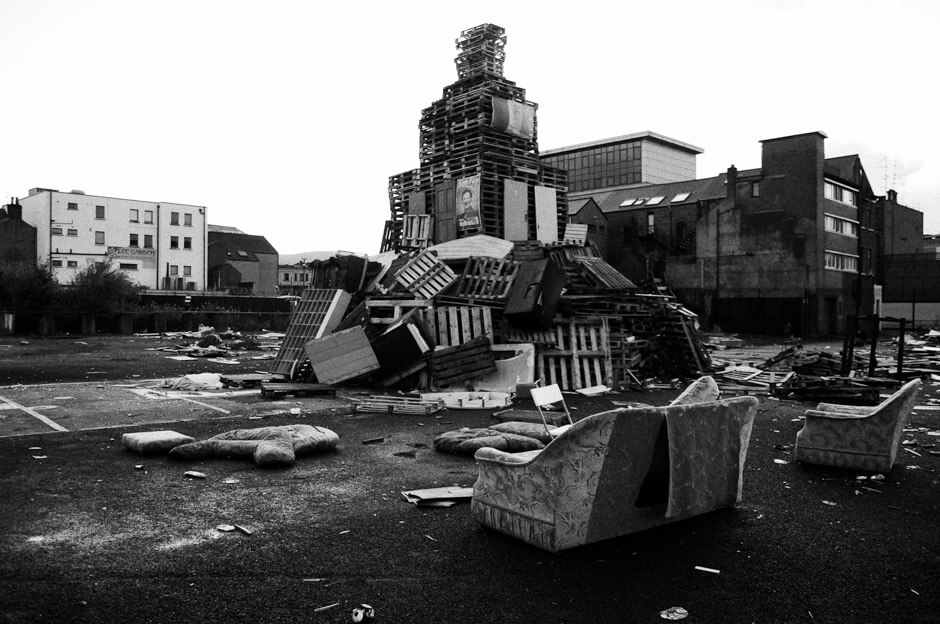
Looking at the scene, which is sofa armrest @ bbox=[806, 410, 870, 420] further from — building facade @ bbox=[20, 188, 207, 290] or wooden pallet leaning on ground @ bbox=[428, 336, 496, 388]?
building facade @ bbox=[20, 188, 207, 290]

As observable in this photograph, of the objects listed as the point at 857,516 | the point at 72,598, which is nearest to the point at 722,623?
the point at 857,516

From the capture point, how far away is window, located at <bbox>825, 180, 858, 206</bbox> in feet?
134

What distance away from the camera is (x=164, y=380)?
14.2 metres

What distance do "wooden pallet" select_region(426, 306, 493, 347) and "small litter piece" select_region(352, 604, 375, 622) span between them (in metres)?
9.85

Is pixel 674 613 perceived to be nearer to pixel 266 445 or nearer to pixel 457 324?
pixel 266 445

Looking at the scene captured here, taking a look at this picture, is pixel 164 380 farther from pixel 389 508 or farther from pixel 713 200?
pixel 713 200

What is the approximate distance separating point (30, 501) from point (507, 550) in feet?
12.8

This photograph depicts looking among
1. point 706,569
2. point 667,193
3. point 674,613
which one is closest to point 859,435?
point 706,569

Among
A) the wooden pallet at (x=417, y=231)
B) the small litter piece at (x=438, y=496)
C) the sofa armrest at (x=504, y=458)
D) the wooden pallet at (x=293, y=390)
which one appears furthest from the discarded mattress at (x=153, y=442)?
the wooden pallet at (x=417, y=231)

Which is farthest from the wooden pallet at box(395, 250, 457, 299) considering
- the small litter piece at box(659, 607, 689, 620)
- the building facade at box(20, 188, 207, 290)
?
the building facade at box(20, 188, 207, 290)

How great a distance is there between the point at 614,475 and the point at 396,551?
4.96ft

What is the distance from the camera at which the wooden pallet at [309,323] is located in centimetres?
1436

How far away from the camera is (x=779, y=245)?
1558 inches

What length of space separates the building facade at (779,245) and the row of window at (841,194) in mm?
75
